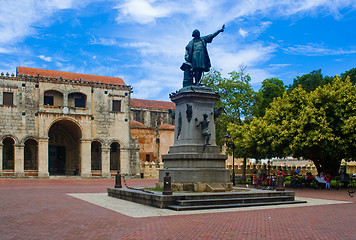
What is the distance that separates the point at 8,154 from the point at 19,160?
124 inches

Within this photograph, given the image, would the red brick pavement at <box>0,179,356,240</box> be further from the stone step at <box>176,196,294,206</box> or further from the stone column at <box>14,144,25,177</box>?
the stone column at <box>14,144,25,177</box>

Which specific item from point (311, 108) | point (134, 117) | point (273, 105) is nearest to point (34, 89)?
point (134, 117)

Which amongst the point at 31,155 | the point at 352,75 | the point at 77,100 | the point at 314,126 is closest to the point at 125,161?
the point at 77,100

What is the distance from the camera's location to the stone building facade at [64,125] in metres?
41.5

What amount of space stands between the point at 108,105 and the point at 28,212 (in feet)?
113

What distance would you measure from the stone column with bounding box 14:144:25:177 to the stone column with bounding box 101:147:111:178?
8.50 metres

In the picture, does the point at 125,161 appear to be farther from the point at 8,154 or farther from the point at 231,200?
the point at 231,200

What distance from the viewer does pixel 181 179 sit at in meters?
15.6

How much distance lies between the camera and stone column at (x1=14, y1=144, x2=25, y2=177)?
4081cm

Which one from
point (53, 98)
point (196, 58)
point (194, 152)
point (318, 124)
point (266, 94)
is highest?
point (53, 98)

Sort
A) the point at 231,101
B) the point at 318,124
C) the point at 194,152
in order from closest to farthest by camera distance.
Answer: the point at 194,152 < the point at 318,124 < the point at 231,101

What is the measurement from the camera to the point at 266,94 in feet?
132

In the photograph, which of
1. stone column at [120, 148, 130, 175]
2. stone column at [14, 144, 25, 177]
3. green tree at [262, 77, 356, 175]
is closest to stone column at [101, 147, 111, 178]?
stone column at [120, 148, 130, 175]

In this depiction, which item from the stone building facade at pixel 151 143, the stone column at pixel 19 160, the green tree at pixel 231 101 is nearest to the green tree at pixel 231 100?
the green tree at pixel 231 101
